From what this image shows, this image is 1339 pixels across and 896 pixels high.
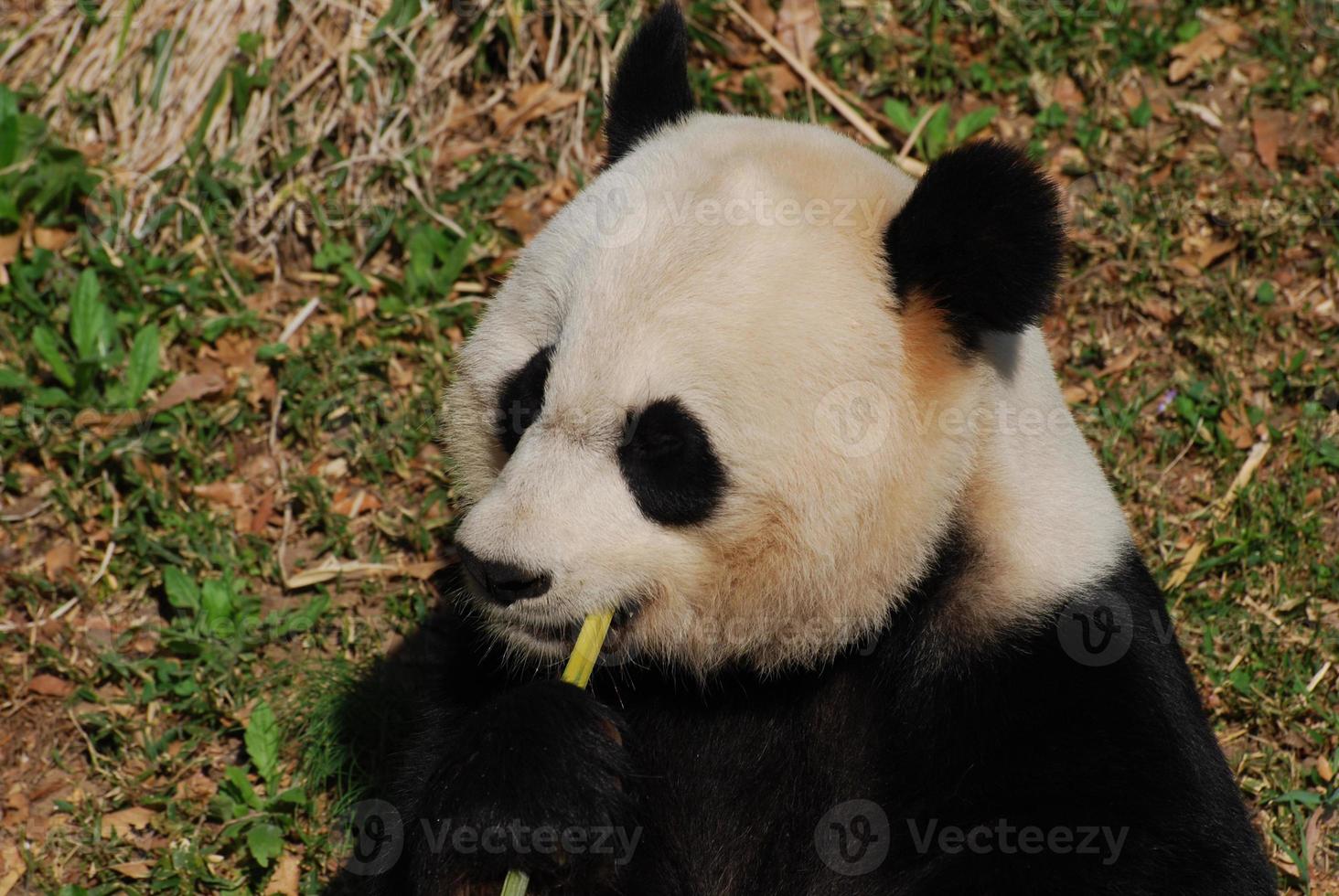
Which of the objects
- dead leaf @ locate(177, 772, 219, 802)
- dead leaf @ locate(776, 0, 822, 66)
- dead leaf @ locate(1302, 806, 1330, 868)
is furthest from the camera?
dead leaf @ locate(776, 0, 822, 66)

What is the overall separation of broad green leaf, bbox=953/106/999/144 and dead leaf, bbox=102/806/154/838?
446 cm

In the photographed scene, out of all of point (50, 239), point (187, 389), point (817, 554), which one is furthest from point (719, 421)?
point (50, 239)

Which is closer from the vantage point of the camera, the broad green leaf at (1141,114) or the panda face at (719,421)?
the panda face at (719,421)

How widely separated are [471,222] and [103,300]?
1644 millimetres

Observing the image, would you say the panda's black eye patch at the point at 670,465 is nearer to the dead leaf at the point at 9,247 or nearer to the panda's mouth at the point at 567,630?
the panda's mouth at the point at 567,630

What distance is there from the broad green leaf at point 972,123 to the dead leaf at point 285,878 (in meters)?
4.23

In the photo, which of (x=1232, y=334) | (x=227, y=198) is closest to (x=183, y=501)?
(x=227, y=198)

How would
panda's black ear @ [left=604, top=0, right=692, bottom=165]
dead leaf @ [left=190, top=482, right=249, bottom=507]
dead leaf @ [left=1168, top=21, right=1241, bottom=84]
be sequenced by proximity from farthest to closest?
dead leaf @ [left=1168, top=21, right=1241, bottom=84] < dead leaf @ [left=190, top=482, right=249, bottom=507] < panda's black ear @ [left=604, top=0, right=692, bottom=165]

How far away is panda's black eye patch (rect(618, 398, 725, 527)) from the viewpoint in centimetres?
343

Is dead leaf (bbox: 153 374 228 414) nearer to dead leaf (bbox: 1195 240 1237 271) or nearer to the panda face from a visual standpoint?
the panda face

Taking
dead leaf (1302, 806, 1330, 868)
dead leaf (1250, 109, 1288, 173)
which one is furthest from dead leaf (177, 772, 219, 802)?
dead leaf (1250, 109, 1288, 173)

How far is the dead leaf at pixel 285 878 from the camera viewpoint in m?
4.84

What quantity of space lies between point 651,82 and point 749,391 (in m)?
1.19

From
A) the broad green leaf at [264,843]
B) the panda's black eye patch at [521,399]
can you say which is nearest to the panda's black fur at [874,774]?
the panda's black eye patch at [521,399]
